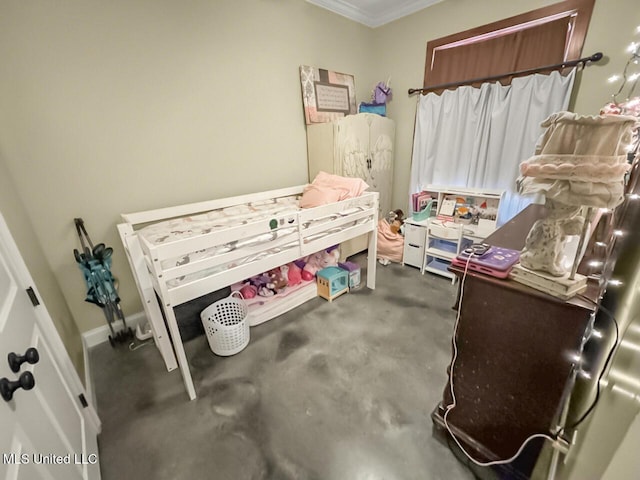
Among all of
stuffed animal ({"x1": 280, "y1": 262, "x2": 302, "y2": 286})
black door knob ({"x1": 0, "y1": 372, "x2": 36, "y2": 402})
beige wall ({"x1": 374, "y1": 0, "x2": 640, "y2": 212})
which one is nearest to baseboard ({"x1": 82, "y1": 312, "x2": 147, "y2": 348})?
stuffed animal ({"x1": 280, "y1": 262, "x2": 302, "y2": 286})

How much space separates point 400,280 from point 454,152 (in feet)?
4.94

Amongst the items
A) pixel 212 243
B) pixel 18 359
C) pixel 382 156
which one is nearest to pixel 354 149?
pixel 382 156

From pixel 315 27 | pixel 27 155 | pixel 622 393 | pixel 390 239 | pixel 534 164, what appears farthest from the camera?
pixel 390 239

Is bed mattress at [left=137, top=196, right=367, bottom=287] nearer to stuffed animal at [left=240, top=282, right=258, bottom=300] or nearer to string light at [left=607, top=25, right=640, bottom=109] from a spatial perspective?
stuffed animal at [left=240, top=282, right=258, bottom=300]

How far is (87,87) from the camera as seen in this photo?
170 centimetres

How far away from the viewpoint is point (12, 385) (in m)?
0.66

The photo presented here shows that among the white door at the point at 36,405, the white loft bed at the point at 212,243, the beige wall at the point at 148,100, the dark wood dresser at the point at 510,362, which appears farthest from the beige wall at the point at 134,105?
the dark wood dresser at the point at 510,362

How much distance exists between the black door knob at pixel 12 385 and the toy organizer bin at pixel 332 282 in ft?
6.06

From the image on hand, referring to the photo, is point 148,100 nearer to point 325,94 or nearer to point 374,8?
point 325,94

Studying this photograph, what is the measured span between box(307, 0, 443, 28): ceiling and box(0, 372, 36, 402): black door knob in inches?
133

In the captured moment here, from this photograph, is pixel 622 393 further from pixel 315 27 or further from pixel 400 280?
pixel 315 27

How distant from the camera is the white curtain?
2283 mm

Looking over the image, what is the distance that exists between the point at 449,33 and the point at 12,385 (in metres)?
3.74

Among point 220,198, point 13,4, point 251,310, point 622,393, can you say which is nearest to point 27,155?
point 13,4
